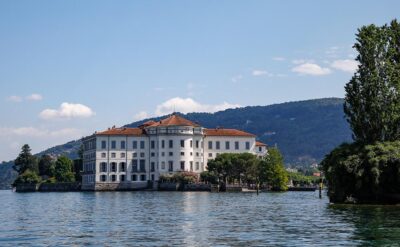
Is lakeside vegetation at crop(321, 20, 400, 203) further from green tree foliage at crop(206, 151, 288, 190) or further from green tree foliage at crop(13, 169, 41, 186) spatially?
green tree foliage at crop(13, 169, 41, 186)

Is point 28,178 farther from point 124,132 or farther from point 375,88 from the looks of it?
point 375,88

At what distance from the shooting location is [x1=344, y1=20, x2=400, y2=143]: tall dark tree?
54.0 meters

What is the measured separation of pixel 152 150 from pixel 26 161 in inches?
1672

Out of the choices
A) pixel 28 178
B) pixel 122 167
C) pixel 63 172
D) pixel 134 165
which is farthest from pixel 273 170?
pixel 28 178

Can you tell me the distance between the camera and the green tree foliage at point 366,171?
50.9 m

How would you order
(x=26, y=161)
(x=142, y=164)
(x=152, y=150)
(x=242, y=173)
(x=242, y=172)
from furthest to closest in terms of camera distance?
(x=26, y=161) → (x=142, y=164) → (x=152, y=150) → (x=242, y=173) → (x=242, y=172)

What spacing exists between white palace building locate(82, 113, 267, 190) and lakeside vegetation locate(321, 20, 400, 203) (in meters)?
73.8

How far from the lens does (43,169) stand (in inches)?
6609

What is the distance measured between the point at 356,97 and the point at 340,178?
683 centimetres

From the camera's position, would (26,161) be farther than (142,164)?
Yes

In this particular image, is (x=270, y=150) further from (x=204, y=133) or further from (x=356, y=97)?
(x=356, y=97)

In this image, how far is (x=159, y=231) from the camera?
32781 millimetres

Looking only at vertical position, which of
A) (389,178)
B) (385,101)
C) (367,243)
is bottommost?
(367,243)

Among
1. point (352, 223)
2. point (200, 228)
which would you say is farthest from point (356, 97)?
point (200, 228)
